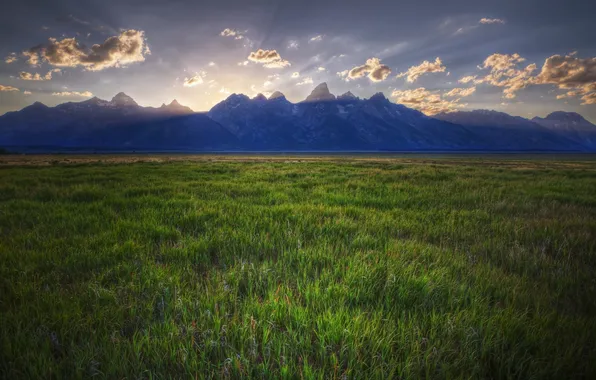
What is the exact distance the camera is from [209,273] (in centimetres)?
319

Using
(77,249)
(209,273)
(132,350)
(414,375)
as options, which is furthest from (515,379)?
(77,249)

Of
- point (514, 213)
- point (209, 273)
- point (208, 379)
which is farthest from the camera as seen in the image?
point (514, 213)

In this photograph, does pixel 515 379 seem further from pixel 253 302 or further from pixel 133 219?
pixel 133 219

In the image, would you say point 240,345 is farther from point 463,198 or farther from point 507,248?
point 463,198

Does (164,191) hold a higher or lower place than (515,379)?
higher

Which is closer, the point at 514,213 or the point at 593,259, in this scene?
the point at 593,259

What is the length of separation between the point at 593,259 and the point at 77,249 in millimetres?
8267

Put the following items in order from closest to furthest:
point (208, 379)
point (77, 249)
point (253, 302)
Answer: point (208, 379) → point (253, 302) → point (77, 249)

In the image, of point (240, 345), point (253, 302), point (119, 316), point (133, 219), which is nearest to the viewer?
point (240, 345)

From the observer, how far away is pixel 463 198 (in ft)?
28.6

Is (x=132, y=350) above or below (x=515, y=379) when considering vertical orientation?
above

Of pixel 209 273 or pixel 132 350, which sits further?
pixel 209 273

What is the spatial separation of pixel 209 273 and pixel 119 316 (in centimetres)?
106

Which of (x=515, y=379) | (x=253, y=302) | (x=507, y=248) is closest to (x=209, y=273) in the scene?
(x=253, y=302)
